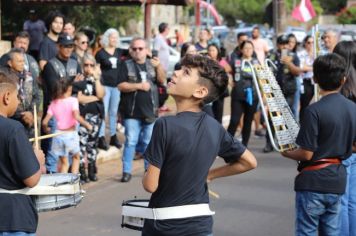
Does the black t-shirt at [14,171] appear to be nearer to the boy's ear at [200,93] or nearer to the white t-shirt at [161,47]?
the boy's ear at [200,93]

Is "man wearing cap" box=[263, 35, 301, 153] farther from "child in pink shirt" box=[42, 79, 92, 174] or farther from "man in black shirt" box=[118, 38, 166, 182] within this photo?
"child in pink shirt" box=[42, 79, 92, 174]

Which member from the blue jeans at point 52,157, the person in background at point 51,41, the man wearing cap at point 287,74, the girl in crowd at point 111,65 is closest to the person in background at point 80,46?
the person in background at point 51,41

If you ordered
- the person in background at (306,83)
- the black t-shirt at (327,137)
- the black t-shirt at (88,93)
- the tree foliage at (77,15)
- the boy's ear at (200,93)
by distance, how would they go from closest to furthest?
1. the boy's ear at (200,93)
2. the black t-shirt at (327,137)
3. the black t-shirt at (88,93)
4. the person in background at (306,83)
5. the tree foliage at (77,15)

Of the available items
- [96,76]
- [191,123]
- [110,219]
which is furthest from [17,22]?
[191,123]

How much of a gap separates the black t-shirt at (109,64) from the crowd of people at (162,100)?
2 centimetres

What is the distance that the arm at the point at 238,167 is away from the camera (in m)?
4.36

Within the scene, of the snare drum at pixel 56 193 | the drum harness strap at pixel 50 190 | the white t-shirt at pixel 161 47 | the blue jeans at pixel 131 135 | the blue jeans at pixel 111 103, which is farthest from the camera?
the white t-shirt at pixel 161 47

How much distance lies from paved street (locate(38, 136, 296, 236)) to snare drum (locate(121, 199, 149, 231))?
10.4ft

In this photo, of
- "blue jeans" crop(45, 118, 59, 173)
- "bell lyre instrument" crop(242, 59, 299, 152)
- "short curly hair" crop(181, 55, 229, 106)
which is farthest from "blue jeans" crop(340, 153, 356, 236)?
"blue jeans" crop(45, 118, 59, 173)

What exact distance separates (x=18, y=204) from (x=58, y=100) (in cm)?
468

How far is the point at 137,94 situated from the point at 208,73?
578 centimetres

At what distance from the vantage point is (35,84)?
926 cm

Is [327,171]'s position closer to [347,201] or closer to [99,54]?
[347,201]

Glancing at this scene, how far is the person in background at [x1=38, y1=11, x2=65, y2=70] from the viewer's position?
10789mm
